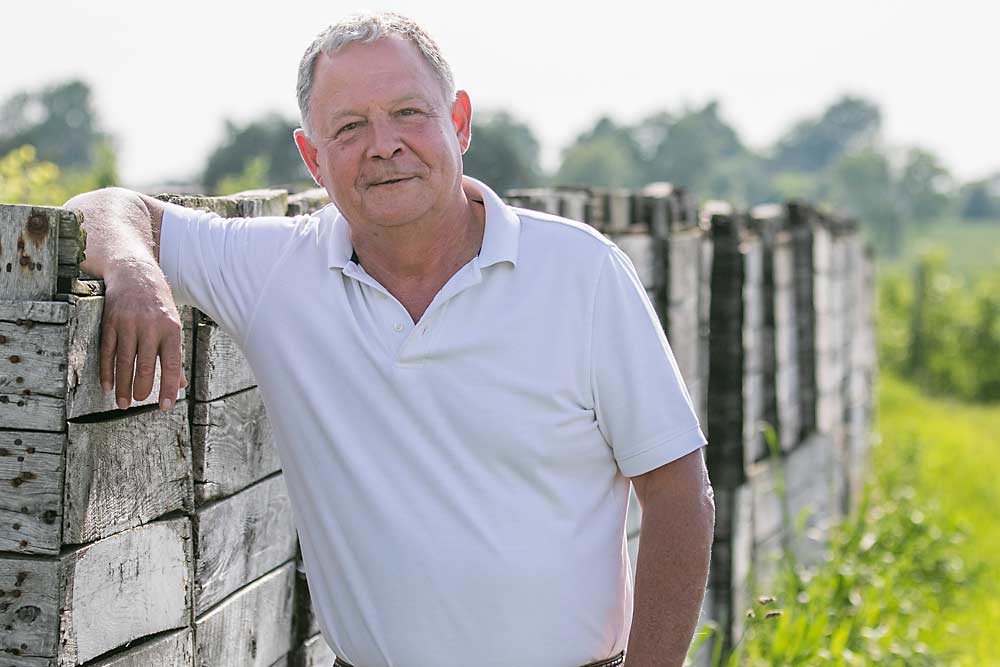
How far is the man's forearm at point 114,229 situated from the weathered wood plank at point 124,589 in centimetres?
49

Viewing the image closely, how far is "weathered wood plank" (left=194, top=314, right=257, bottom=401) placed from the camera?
2771mm

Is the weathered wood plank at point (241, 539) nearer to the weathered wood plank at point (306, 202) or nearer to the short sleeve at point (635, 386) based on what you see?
the weathered wood plank at point (306, 202)

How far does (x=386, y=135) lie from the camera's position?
8.43ft

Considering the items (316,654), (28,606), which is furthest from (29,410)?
(316,654)

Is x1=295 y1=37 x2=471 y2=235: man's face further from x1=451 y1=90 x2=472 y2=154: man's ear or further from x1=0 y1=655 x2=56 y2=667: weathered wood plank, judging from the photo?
x1=0 y1=655 x2=56 y2=667: weathered wood plank

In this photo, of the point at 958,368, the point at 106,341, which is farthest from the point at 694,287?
the point at 958,368

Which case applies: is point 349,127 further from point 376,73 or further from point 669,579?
point 669,579

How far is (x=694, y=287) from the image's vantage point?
5.61 m

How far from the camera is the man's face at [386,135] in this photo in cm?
256

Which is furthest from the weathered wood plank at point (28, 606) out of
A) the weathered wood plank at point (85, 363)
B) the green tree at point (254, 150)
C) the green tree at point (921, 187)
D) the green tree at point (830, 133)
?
the green tree at point (830, 133)

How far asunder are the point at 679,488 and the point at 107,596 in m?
1.04

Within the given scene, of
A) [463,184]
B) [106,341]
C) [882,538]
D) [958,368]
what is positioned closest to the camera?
[106,341]

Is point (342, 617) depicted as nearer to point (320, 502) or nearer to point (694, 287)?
point (320, 502)

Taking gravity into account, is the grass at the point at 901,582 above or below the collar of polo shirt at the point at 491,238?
below
